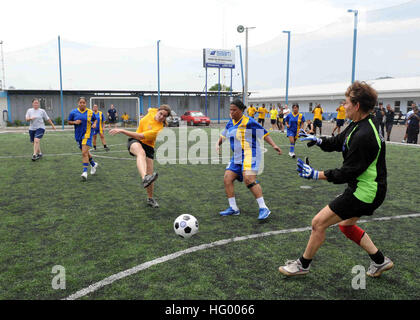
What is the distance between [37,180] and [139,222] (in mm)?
4685

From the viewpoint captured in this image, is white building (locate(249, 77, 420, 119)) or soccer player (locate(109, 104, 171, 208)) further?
white building (locate(249, 77, 420, 119))

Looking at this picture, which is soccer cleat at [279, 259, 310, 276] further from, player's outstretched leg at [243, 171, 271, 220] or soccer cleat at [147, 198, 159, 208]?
soccer cleat at [147, 198, 159, 208]

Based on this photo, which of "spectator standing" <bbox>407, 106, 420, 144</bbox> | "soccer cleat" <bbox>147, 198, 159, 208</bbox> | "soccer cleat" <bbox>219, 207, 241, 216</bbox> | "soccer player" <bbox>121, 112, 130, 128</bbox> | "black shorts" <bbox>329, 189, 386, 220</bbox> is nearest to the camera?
"black shorts" <bbox>329, 189, 386, 220</bbox>

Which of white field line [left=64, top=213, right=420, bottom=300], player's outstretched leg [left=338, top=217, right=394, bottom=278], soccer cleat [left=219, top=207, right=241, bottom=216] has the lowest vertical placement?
white field line [left=64, top=213, right=420, bottom=300]

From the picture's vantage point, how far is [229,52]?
46.8 meters

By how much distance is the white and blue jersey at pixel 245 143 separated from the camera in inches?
223

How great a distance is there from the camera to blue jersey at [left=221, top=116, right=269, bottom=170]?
18.6 feet

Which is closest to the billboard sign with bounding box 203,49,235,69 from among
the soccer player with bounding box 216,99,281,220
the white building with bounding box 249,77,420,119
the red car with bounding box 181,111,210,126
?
the red car with bounding box 181,111,210,126

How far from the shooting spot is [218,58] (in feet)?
150

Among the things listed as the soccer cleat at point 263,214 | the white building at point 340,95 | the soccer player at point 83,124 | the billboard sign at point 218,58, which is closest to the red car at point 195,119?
the billboard sign at point 218,58

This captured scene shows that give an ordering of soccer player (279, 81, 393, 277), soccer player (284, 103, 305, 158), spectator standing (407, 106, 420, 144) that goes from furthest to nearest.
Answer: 1. spectator standing (407, 106, 420, 144)
2. soccer player (284, 103, 305, 158)
3. soccer player (279, 81, 393, 277)
